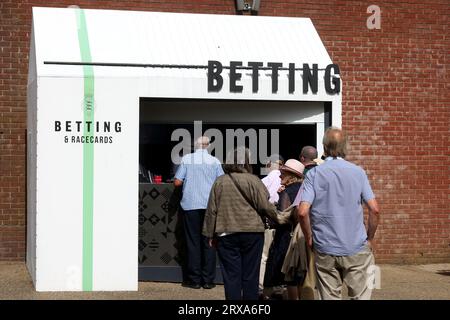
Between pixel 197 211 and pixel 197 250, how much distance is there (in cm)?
46

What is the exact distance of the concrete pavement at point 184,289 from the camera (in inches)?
364

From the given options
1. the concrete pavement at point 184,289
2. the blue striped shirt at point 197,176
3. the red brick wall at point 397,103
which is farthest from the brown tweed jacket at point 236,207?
the red brick wall at point 397,103

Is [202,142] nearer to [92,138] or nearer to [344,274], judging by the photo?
[92,138]

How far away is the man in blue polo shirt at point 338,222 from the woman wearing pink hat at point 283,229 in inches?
64.0

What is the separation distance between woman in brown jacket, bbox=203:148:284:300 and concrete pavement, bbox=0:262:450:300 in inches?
58.6

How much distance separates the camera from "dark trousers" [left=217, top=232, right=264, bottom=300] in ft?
26.0

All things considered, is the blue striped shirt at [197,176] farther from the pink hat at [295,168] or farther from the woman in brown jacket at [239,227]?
the woman in brown jacket at [239,227]

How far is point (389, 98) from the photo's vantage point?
499 inches

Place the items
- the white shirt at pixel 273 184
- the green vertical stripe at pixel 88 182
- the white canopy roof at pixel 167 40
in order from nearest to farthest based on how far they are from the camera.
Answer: the green vertical stripe at pixel 88 182, the white canopy roof at pixel 167 40, the white shirt at pixel 273 184

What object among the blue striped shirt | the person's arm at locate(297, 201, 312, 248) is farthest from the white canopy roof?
the person's arm at locate(297, 201, 312, 248)

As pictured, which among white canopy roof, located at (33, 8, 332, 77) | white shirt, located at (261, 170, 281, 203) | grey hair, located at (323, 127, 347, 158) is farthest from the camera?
white shirt, located at (261, 170, 281, 203)

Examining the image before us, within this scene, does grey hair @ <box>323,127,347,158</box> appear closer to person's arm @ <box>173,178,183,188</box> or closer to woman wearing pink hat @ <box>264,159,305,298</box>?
woman wearing pink hat @ <box>264,159,305,298</box>

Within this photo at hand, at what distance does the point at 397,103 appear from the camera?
41.7 feet

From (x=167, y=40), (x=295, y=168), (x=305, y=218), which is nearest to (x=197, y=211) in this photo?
(x=295, y=168)
